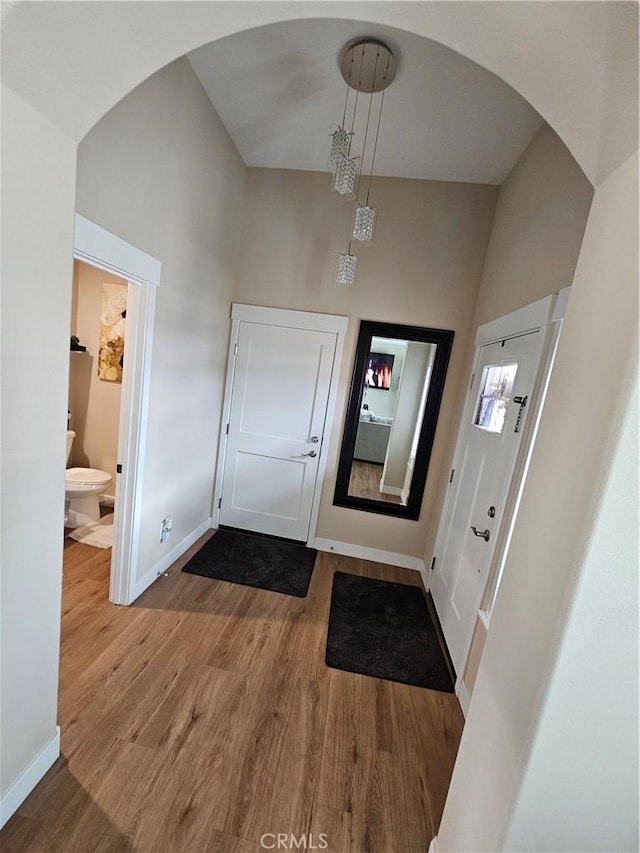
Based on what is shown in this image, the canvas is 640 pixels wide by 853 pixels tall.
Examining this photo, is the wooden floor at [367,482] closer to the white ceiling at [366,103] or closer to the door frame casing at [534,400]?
the door frame casing at [534,400]

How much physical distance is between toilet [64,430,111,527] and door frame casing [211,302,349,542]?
1.05m

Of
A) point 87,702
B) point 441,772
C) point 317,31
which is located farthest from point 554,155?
point 87,702

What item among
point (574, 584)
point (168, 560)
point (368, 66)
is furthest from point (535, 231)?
point (168, 560)

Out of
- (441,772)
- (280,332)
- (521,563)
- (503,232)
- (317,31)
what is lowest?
(441,772)

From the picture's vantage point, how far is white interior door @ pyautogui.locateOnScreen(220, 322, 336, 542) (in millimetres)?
3111

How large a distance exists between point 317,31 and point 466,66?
0.71 m

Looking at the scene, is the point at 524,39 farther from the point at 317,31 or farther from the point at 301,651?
the point at 301,651

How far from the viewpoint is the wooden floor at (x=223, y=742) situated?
1.28 metres

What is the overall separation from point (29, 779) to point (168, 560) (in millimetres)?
1445

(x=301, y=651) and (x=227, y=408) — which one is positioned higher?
(x=227, y=408)

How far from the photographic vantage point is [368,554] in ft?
10.7

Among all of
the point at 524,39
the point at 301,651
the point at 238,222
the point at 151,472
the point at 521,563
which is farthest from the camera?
the point at 238,222

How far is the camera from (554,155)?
1.86m

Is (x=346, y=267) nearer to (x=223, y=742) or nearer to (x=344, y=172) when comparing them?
(x=344, y=172)
